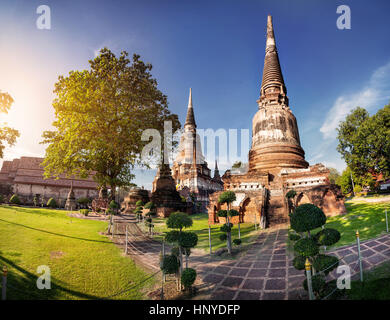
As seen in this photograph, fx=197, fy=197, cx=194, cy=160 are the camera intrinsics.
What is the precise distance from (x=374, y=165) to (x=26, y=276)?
29.3 m

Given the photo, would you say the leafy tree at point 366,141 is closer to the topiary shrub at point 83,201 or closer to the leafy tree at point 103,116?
the leafy tree at point 103,116

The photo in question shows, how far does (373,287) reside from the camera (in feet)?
13.3

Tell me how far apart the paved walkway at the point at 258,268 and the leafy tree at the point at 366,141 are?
1867 centimetres

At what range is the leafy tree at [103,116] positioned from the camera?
504 inches

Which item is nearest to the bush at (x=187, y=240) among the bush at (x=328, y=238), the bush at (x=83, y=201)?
the bush at (x=328, y=238)

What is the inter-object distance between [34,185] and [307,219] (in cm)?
3527

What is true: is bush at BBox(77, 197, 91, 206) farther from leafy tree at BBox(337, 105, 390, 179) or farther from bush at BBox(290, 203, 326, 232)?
leafy tree at BBox(337, 105, 390, 179)

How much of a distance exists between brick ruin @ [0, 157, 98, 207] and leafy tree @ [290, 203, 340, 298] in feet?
96.1

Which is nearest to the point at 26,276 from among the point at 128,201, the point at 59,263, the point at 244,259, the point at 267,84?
the point at 59,263

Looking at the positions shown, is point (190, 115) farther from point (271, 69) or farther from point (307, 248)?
point (307, 248)

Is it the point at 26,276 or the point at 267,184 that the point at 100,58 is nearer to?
the point at 26,276

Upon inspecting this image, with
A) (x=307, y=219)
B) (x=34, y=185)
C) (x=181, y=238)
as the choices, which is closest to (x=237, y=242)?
(x=181, y=238)
